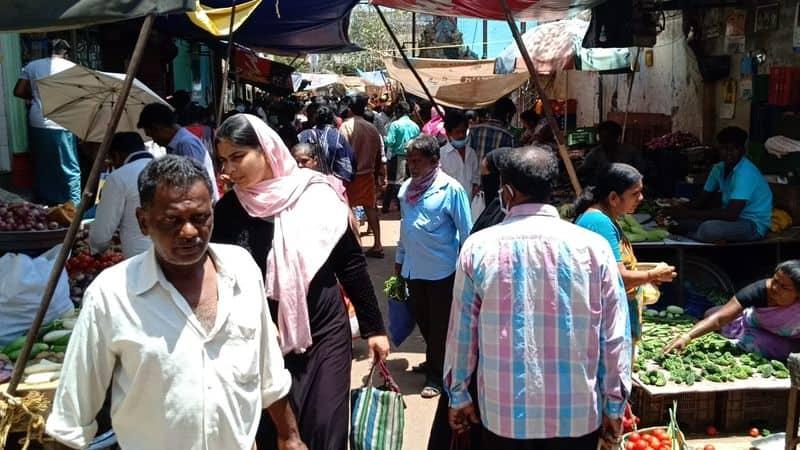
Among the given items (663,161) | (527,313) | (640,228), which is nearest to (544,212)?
(527,313)

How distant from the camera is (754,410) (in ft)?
16.4

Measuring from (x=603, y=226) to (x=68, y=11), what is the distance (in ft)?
8.35

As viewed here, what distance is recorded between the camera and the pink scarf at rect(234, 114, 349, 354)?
10.3ft

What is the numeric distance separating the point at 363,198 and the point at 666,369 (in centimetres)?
539

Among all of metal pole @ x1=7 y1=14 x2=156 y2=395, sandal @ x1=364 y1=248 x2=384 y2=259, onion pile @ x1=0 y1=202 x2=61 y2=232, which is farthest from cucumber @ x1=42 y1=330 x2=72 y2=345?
sandal @ x1=364 y1=248 x2=384 y2=259

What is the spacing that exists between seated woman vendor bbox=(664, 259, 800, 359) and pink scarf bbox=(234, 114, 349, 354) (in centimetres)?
Answer: 291

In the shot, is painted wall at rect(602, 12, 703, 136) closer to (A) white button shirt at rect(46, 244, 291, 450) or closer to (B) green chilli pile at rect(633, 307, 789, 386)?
(B) green chilli pile at rect(633, 307, 789, 386)

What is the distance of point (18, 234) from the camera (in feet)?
16.6

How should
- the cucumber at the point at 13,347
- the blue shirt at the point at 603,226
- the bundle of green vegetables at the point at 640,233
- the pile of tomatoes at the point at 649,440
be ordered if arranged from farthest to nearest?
1. the bundle of green vegetables at the point at 640,233
2. the pile of tomatoes at the point at 649,440
3. the cucumber at the point at 13,347
4. the blue shirt at the point at 603,226

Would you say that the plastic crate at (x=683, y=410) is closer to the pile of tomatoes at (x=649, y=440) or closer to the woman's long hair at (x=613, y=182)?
the pile of tomatoes at (x=649, y=440)

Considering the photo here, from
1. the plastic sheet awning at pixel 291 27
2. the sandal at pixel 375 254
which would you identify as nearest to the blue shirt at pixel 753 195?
the sandal at pixel 375 254

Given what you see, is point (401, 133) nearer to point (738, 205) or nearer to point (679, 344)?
point (738, 205)

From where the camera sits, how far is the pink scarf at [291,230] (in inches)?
123

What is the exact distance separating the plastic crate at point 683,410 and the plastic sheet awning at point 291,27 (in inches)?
239
